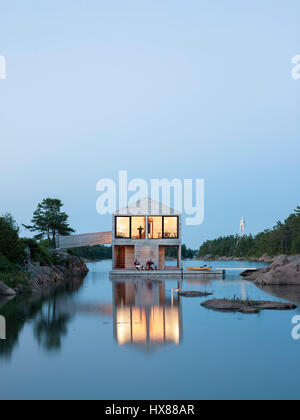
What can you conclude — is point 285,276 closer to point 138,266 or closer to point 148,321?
point 138,266

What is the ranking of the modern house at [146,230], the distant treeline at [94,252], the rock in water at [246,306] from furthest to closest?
1. the distant treeline at [94,252]
2. the modern house at [146,230]
3. the rock in water at [246,306]

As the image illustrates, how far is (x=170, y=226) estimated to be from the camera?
4294cm

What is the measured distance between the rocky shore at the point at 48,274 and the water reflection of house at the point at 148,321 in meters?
5.59

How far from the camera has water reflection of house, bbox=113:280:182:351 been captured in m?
11.2

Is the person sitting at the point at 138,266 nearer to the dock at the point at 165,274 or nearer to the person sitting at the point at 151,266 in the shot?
the person sitting at the point at 151,266

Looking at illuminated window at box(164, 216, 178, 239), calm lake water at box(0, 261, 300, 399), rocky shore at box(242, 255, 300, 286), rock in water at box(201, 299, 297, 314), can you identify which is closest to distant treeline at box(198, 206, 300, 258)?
illuminated window at box(164, 216, 178, 239)

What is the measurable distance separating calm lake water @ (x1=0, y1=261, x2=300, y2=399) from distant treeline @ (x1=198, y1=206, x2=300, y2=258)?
→ 6113 cm

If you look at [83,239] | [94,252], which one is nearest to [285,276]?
[83,239]

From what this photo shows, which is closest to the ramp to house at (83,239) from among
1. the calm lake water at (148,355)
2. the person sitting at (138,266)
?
the person sitting at (138,266)

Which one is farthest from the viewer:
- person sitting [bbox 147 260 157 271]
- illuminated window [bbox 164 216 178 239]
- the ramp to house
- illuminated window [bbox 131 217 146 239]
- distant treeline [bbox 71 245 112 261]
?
distant treeline [bbox 71 245 112 261]

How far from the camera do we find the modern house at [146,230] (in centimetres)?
4222

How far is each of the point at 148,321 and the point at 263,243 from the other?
89782 millimetres

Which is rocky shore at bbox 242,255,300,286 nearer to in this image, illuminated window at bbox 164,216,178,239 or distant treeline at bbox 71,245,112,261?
illuminated window at bbox 164,216,178,239

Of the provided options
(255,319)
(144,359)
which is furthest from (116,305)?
(144,359)
